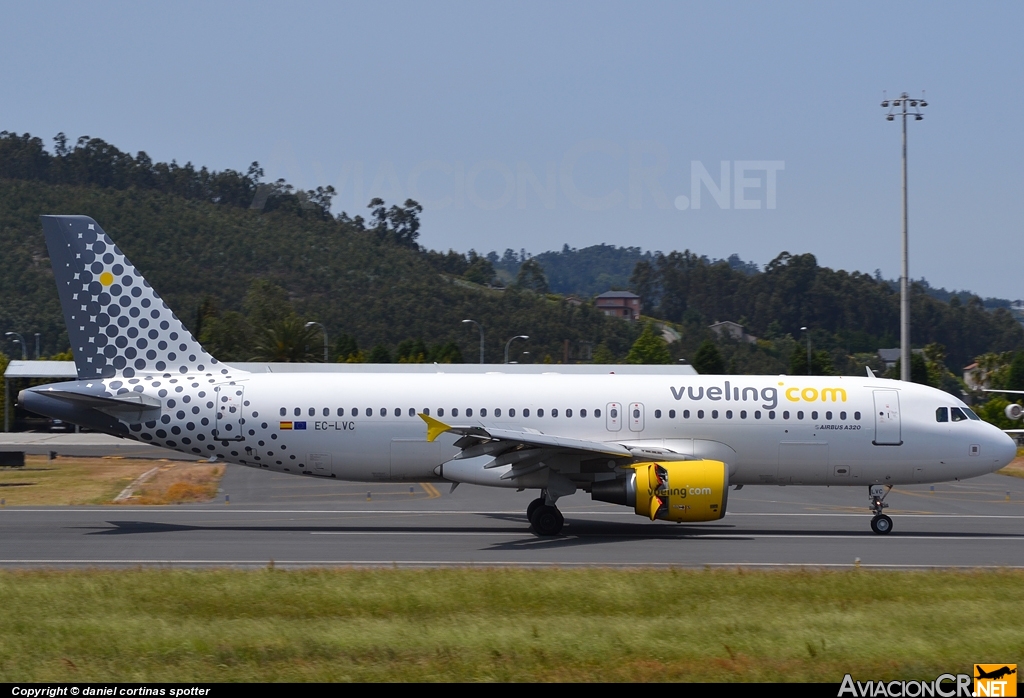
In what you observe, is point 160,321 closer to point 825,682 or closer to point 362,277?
point 825,682

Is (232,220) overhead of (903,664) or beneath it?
overhead

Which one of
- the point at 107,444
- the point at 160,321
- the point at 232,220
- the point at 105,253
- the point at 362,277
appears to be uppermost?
the point at 232,220

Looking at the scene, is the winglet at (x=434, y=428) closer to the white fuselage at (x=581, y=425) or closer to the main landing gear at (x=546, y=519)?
the white fuselage at (x=581, y=425)

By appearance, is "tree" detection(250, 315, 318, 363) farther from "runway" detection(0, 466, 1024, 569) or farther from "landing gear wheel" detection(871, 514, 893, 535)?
"landing gear wheel" detection(871, 514, 893, 535)

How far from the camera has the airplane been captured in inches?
898

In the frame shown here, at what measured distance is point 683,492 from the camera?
68.1 ft

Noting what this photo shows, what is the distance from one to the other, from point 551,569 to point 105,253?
13.2 metres

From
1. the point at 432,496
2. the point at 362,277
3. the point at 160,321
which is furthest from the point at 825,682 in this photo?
the point at 362,277

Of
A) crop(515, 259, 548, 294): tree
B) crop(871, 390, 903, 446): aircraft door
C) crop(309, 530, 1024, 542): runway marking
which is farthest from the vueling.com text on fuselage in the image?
crop(515, 259, 548, 294): tree

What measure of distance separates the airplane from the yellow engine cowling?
4.87 ft

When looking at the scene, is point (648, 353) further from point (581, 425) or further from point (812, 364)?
point (581, 425)

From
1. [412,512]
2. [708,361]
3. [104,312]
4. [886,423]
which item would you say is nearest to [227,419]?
[104,312]

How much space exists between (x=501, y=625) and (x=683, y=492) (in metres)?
8.59

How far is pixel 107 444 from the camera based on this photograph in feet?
191
